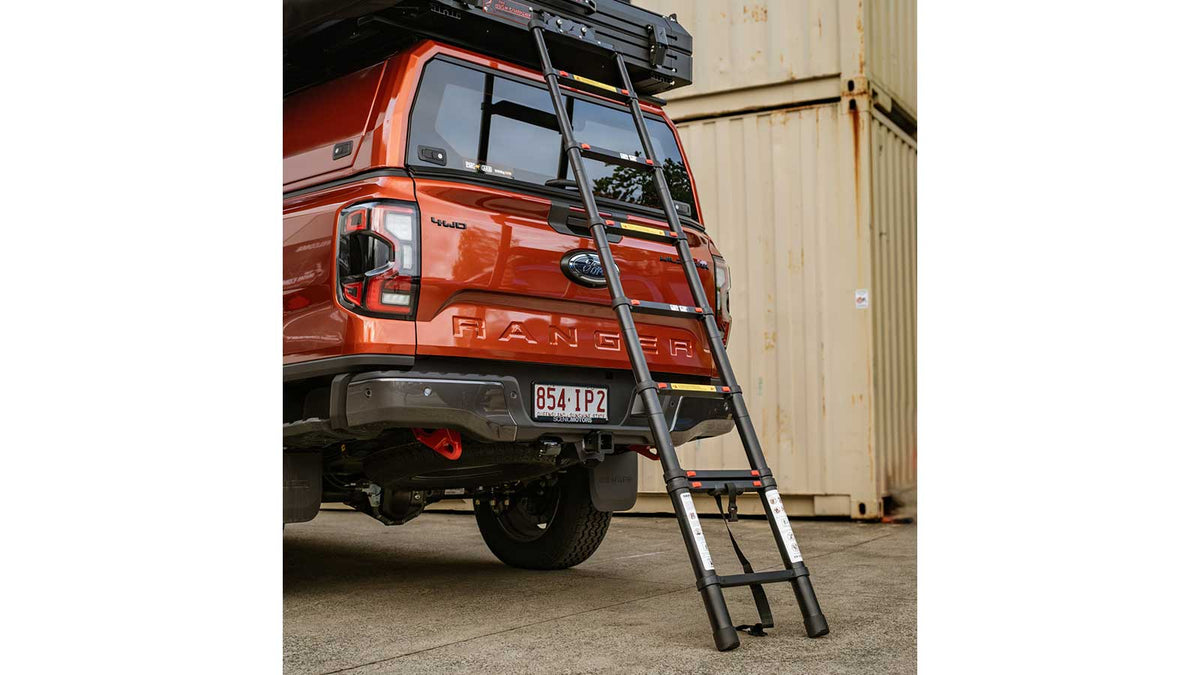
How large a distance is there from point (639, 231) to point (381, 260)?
38.8 inches

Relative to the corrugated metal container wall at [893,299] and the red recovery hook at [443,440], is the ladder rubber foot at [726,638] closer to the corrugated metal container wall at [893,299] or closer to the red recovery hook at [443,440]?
the red recovery hook at [443,440]

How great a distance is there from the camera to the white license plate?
3.84 m

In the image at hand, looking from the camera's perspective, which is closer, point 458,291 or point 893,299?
point 458,291

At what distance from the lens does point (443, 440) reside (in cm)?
379

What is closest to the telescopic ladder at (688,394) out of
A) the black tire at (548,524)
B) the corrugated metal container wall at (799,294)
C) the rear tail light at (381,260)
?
the rear tail light at (381,260)

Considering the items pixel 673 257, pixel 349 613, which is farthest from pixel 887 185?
pixel 349 613

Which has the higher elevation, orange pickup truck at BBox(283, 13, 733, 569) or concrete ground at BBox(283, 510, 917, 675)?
orange pickup truck at BBox(283, 13, 733, 569)

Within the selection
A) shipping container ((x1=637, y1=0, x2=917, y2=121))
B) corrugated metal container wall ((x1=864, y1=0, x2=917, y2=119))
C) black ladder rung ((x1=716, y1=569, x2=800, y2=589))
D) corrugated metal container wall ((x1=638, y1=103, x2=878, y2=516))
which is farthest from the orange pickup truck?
corrugated metal container wall ((x1=864, y1=0, x2=917, y2=119))

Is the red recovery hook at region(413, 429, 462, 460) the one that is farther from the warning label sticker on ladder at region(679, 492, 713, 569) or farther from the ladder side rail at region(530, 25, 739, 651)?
the warning label sticker on ladder at region(679, 492, 713, 569)

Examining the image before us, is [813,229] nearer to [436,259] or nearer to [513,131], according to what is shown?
[513,131]

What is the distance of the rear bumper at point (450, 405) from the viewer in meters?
3.45

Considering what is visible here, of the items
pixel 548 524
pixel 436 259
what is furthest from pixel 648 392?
pixel 548 524

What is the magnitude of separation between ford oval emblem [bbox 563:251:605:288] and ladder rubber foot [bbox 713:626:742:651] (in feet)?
4.69
